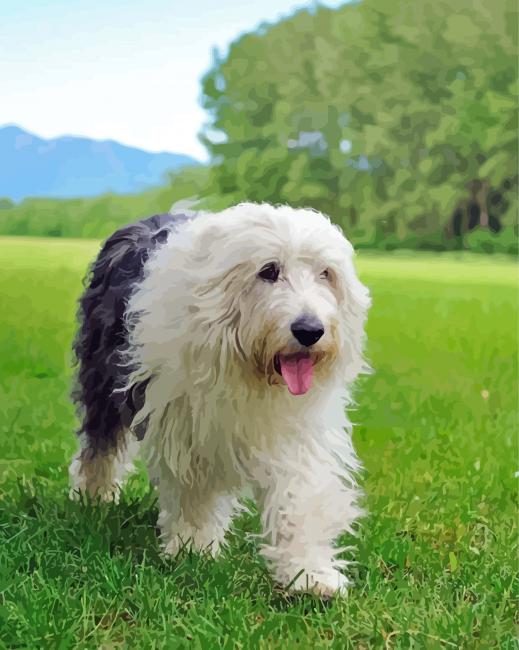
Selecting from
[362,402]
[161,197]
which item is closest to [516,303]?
[161,197]

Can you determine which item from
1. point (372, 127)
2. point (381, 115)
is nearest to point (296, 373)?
point (372, 127)

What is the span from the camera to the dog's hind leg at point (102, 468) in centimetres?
404

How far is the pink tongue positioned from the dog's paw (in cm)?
61

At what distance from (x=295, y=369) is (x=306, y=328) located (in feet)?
0.61

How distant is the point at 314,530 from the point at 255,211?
3.70ft

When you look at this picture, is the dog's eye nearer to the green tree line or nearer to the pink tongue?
the pink tongue

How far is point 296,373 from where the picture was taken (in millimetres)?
3078

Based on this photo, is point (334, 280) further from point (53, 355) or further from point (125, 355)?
point (53, 355)

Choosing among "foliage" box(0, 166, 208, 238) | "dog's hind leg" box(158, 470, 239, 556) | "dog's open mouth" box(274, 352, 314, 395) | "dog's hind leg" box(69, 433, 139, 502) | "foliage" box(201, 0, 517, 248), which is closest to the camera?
"dog's open mouth" box(274, 352, 314, 395)

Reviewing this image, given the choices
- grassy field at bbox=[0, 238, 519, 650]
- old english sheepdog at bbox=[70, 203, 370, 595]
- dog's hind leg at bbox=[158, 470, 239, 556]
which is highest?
old english sheepdog at bbox=[70, 203, 370, 595]

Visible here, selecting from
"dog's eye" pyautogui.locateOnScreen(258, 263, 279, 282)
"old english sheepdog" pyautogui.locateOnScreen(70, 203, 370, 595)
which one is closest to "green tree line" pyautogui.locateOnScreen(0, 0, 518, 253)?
"old english sheepdog" pyautogui.locateOnScreen(70, 203, 370, 595)

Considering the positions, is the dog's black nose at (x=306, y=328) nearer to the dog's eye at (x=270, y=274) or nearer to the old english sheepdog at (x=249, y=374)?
the old english sheepdog at (x=249, y=374)

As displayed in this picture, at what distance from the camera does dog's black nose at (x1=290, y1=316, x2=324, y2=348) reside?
2.95m

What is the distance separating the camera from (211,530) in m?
3.52
